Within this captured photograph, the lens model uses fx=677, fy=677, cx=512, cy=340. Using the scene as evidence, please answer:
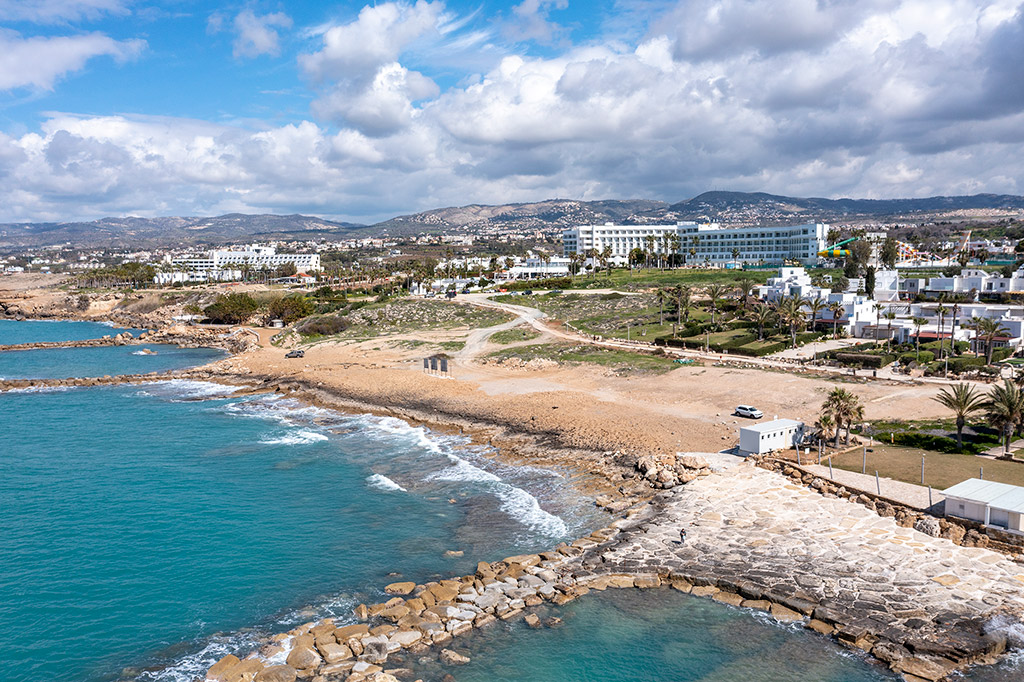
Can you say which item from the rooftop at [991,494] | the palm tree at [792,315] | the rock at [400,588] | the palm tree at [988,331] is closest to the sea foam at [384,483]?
the rock at [400,588]

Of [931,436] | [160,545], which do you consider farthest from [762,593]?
[160,545]

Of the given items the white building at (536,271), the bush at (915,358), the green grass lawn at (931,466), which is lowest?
the green grass lawn at (931,466)

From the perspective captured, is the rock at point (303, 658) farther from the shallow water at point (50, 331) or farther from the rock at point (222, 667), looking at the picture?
the shallow water at point (50, 331)

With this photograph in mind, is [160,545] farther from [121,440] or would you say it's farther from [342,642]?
[121,440]

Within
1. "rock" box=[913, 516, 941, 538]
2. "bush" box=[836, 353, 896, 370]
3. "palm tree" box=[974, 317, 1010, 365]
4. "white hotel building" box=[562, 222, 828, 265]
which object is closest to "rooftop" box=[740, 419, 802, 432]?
"rock" box=[913, 516, 941, 538]

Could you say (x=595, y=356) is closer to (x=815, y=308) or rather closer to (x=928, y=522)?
(x=815, y=308)

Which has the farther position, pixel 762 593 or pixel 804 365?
pixel 804 365

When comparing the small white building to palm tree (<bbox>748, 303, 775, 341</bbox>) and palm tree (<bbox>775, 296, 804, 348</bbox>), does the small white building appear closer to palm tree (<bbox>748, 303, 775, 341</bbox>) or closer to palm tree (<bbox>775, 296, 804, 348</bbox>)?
palm tree (<bbox>775, 296, 804, 348</bbox>)
